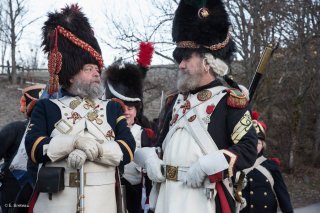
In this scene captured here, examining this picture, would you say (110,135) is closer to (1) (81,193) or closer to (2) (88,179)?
(2) (88,179)

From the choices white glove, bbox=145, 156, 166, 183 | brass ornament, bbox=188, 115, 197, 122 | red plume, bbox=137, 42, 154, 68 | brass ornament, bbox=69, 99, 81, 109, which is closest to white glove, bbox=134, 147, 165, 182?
white glove, bbox=145, 156, 166, 183

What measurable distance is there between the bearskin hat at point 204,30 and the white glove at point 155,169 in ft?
2.74

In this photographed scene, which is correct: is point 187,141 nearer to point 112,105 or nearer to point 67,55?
point 112,105

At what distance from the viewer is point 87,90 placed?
3570 mm

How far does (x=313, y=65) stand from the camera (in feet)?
44.4

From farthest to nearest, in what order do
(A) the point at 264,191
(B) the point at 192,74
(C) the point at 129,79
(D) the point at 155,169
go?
(C) the point at 129,79 → (A) the point at 264,191 → (B) the point at 192,74 → (D) the point at 155,169

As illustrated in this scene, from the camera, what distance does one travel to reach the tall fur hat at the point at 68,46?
3.62 meters

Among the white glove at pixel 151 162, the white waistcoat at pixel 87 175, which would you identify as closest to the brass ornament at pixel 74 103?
the white waistcoat at pixel 87 175

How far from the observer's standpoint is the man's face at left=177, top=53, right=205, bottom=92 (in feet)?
11.7

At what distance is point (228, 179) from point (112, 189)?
867 millimetres

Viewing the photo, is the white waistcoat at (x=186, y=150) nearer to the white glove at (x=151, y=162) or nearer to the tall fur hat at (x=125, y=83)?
the white glove at (x=151, y=162)

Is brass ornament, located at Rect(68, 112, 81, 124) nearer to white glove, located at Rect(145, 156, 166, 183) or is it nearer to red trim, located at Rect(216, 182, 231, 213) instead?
white glove, located at Rect(145, 156, 166, 183)

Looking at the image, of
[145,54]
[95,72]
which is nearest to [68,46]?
[95,72]

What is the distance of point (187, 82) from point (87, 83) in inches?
30.4
